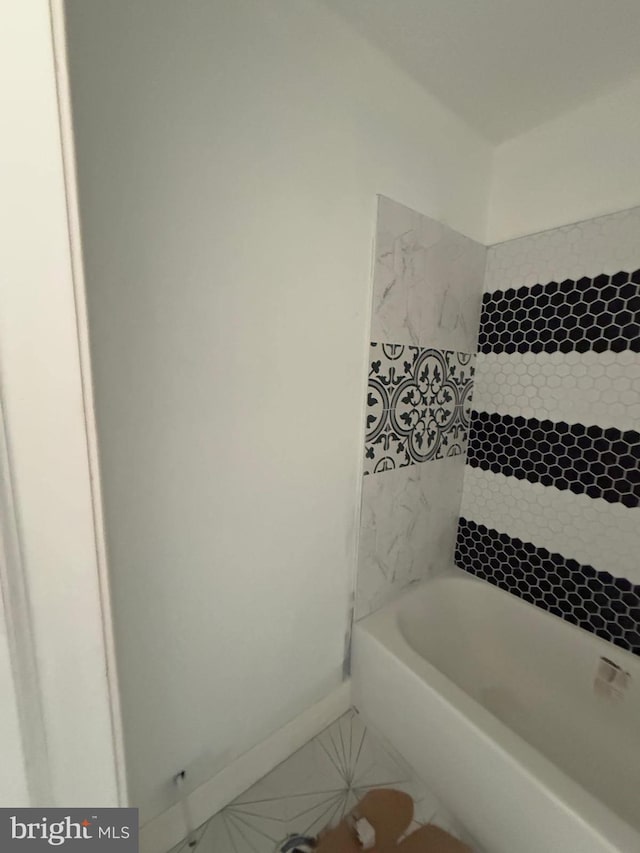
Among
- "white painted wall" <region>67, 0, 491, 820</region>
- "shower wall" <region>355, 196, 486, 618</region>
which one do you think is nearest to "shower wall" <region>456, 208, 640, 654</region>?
"shower wall" <region>355, 196, 486, 618</region>

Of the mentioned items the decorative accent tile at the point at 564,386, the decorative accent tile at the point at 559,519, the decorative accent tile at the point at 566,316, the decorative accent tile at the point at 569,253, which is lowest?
the decorative accent tile at the point at 559,519

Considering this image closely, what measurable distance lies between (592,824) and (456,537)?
921 millimetres

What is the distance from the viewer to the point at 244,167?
2.58ft

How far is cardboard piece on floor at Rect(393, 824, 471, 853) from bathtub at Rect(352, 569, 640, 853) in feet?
0.19

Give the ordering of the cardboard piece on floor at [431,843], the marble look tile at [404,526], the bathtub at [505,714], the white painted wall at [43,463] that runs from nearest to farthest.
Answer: the white painted wall at [43,463]
the bathtub at [505,714]
the cardboard piece on floor at [431,843]
the marble look tile at [404,526]

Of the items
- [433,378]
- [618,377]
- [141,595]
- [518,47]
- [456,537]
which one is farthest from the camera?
[456,537]

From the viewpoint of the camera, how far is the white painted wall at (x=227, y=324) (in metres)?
0.66

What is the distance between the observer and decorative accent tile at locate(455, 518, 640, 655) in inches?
45.8

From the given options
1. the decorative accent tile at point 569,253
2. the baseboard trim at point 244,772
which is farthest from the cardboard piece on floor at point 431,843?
the decorative accent tile at point 569,253

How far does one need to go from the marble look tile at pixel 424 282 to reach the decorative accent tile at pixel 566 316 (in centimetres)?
9

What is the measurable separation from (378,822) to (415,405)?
1210 millimetres

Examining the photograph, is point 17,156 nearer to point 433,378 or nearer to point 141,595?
point 141,595

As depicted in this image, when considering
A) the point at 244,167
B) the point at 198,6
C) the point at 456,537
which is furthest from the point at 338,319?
the point at 456,537

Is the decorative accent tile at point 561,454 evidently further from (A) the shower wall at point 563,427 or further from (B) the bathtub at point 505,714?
(B) the bathtub at point 505,714
